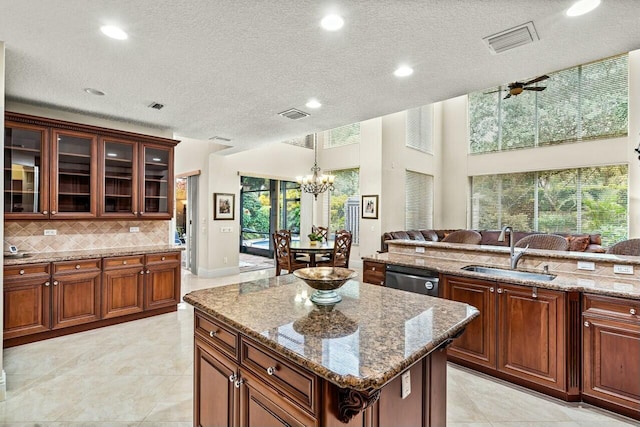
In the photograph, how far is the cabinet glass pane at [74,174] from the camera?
3.63m

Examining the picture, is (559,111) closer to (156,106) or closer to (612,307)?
(612,307)

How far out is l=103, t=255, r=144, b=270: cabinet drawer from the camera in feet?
12.2

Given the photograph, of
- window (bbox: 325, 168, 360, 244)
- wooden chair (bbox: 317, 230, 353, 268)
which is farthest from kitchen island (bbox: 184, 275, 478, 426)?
window (bbox: 325, 168, 360, 244)

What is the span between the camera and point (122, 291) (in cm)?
387

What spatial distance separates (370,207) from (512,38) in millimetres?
5633

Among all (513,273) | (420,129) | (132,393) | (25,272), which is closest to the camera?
(132,393)

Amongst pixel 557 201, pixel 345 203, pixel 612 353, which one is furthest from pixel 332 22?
pixel 557 201

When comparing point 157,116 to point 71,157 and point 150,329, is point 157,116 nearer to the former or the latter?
point 71,157

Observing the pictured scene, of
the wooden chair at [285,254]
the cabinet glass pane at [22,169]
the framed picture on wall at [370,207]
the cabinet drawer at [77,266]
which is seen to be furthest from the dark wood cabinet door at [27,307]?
the framed picture on wall at [370,207]

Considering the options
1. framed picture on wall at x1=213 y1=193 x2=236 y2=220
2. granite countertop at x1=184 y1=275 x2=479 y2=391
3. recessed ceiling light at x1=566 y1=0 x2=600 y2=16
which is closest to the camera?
granite countertop at x1=184 y1=275 x2=479 y2=391

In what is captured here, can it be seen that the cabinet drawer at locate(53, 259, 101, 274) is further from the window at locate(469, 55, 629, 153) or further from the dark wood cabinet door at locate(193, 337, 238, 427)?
the window at locate(469, 55, 629, 153)

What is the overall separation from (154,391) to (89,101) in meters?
3.13

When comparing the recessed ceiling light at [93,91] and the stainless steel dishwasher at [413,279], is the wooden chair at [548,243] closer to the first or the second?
the stainless steel dishwasher at [413,279]

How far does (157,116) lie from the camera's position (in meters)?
4.06
